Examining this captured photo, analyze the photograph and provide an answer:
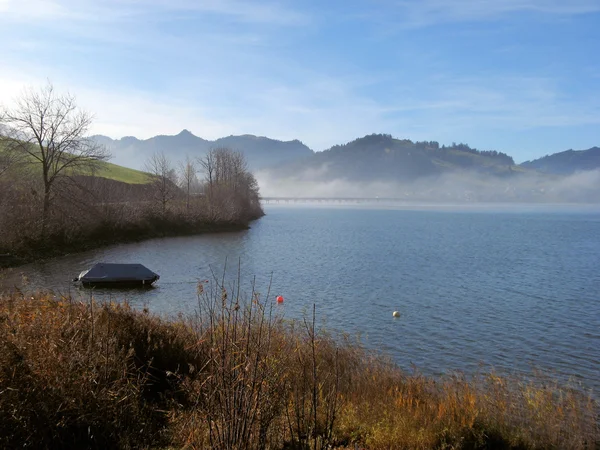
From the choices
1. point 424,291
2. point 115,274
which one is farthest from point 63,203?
point 424,291

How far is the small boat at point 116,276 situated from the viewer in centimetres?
3045

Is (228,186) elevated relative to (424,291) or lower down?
elevated

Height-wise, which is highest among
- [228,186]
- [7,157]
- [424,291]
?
[7,157]

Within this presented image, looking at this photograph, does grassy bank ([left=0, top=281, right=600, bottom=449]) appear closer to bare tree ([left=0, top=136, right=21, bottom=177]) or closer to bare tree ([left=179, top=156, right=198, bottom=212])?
bare tree ([left=0, top=136, right=21, bottom=177])

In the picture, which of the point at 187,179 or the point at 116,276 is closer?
the point at 116,276

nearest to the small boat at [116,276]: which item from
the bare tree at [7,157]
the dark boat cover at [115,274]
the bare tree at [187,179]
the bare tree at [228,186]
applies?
the dark boat cover at [115,274]

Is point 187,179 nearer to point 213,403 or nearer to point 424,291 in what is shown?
point 424,291

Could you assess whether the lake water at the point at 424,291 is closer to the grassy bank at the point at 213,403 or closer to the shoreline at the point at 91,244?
the shoreline at the point at 91,244

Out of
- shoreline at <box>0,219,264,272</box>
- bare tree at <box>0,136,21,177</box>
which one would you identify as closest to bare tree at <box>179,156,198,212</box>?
shoreline at <box>0,219,264,272</box>

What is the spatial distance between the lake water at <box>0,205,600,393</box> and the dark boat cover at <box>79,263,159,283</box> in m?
1.47

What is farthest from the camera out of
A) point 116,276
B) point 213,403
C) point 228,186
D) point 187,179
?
point 228,186

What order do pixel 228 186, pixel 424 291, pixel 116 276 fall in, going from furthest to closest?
pixel 228 186, pixel 116 276, pixel 424 291

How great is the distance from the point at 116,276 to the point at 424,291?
830 inches

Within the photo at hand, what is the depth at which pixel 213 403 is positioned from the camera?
5.79m
